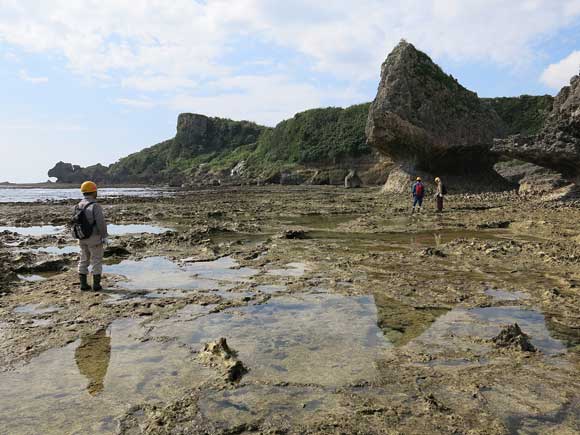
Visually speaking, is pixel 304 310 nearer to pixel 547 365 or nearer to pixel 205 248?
pixel 547 365

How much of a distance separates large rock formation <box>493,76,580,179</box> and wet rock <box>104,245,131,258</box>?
1478 cm

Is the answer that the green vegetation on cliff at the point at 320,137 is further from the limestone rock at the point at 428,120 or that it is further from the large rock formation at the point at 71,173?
the large rock formation at the point at 71,173

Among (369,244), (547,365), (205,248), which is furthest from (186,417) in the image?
(369,244)

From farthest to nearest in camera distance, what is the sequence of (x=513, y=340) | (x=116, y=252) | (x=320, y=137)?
1. (x=320, y=137)
2. (x=116, y=252)
3. (x=513, y=340)

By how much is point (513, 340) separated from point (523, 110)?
4846 centimetres

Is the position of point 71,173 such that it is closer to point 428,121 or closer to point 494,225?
point 428,121

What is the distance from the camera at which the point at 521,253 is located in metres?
9.24

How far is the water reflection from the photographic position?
13.7 ft

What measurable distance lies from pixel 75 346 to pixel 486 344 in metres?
4.32

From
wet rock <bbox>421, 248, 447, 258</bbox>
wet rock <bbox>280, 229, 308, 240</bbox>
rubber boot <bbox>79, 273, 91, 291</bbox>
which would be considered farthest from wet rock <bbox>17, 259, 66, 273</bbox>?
wet rock <bbox>421, 248, 447, 258</bbox>

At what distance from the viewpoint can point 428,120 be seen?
28.6 m

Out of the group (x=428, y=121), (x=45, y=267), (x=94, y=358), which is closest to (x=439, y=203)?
(x=428, y=121)

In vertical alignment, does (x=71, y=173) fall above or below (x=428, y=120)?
below

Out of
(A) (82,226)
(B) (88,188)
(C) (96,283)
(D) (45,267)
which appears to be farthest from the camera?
(D) (45,267)
